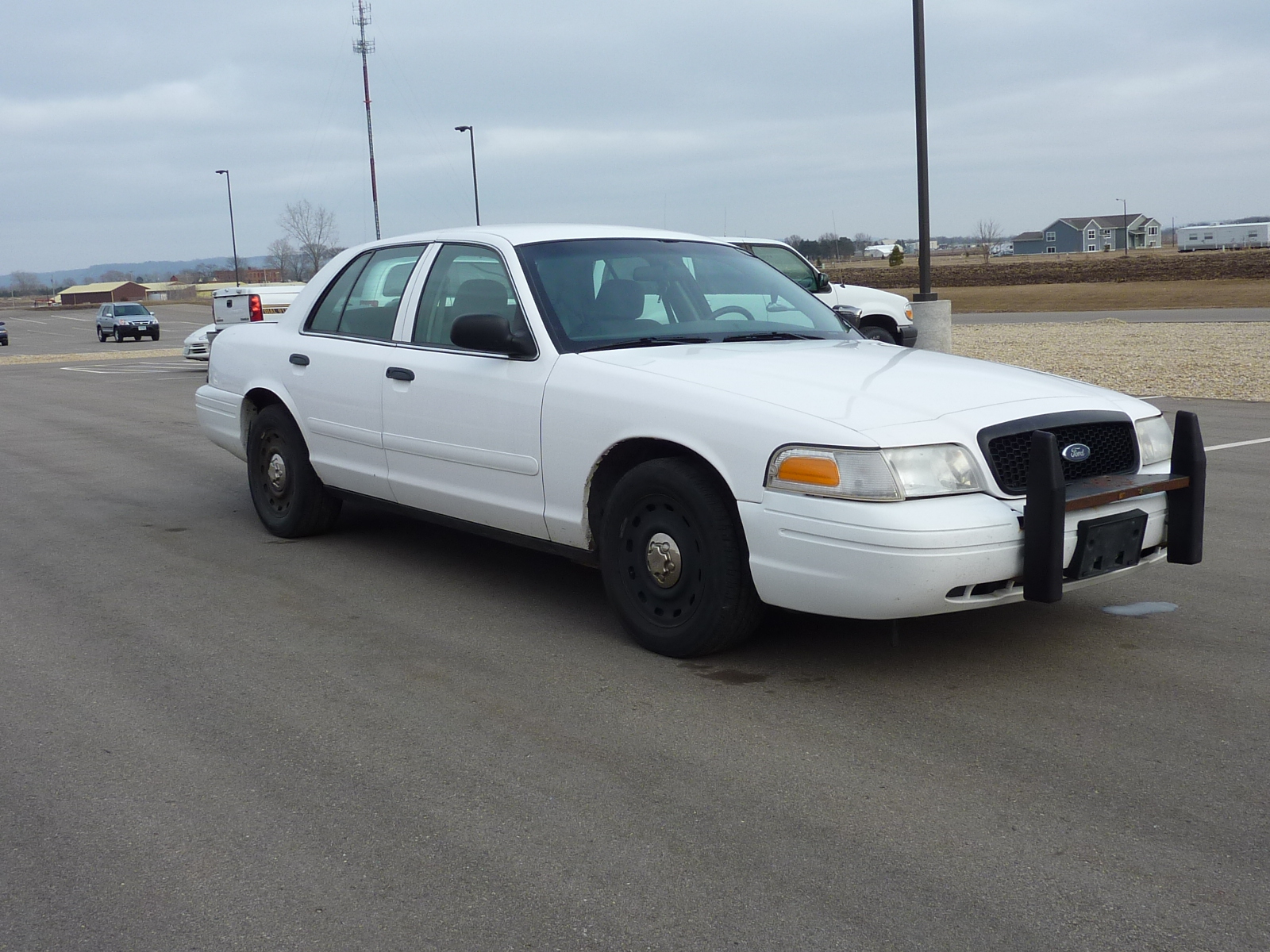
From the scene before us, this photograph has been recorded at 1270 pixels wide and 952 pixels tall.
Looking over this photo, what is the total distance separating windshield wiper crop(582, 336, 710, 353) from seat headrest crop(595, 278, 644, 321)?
0.57 ft

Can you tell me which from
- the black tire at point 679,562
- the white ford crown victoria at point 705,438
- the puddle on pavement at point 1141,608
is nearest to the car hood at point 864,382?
the white ford crown victoria at point 705,438

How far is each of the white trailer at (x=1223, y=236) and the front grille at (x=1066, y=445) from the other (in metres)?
118

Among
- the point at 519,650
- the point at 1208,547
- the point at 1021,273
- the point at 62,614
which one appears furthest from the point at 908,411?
the point at 1021,273

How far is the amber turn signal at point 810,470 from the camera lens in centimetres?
411

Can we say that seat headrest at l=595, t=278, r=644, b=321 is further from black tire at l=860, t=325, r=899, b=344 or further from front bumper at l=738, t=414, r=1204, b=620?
black tire at l=860, t=325, r=899, b=344

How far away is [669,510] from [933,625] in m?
1.27

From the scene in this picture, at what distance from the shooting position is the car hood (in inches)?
169

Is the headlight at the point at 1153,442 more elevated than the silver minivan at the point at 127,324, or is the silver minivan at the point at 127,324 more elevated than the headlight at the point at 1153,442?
the silver minivan at the point at 127,324

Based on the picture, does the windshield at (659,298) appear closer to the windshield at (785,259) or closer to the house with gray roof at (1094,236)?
the windshield at (785,259)

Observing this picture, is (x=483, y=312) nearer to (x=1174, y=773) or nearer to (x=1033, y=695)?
(x=1033, y=695)

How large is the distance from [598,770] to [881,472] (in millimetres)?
1299

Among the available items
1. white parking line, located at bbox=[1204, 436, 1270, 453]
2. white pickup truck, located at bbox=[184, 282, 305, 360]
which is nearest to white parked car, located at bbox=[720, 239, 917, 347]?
white parking line, located at bbox=[1204, 436, 1270, 453]

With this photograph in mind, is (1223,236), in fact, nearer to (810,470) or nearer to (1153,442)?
(1153,442)

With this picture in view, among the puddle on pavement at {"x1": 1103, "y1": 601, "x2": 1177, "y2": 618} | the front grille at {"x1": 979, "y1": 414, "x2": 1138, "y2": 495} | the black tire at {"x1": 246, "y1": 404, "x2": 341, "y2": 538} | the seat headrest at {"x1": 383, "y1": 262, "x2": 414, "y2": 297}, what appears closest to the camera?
the front grille at {"x1": 979, "y1": 414, "x2": 1138, "y2": 495}
